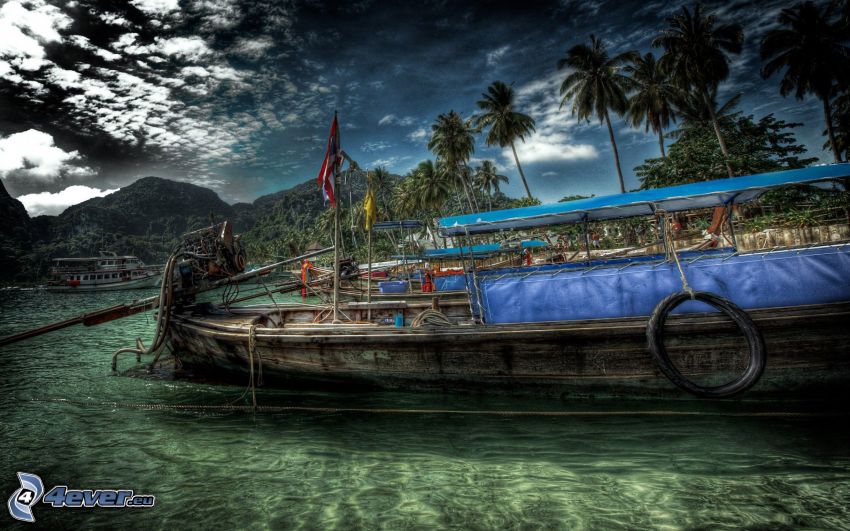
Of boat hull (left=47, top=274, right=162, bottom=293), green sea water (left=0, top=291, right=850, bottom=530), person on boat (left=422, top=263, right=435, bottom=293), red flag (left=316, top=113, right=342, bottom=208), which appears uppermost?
boat hull (left=47, top=274, right=162, bottom=293)

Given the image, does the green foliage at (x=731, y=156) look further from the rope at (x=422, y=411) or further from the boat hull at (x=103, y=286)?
the boat hull at (x=103, y=286)

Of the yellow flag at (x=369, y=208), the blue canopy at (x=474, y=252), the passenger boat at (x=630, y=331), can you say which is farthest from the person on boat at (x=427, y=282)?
the passenger boat at (x=630, y=331)

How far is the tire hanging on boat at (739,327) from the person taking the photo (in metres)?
4.20

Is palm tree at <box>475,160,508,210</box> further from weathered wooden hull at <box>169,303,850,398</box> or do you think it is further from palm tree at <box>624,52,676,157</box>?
weathered wooden hull at <box>169,303,850,398</box>

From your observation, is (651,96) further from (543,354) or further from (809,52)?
(543,354)

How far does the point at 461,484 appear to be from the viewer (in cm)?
386

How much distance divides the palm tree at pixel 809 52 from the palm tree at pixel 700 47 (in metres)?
2.97

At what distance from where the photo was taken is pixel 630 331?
488 cm

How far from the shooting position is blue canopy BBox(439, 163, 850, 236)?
486 centimetres

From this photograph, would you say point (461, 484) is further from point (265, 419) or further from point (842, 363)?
point (842, 363)

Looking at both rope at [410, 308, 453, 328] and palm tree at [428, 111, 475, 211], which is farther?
palm tree at [428, 111, 475, 211]

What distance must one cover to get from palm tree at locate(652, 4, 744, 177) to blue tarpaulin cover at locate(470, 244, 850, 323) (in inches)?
1207

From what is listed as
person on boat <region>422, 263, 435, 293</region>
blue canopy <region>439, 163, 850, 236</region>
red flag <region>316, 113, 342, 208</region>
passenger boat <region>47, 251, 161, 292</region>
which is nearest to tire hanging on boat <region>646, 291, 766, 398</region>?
blue canopy <region>439, 163, 850, 236</region>

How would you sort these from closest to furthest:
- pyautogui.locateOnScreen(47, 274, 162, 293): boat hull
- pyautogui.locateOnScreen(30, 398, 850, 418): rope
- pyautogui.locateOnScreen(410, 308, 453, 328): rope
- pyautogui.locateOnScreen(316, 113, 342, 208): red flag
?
pyautogui.locateOnScreen(30, 398, 850, 418): rope
pyautogui.locateOnScreen(410, 308, 453, 328): rope
pyautogui.locateOnScreen(316, 113, 342, 208): red flag
pyautogui.locateOnScreen(47, 274, 162, 293): boat hull
